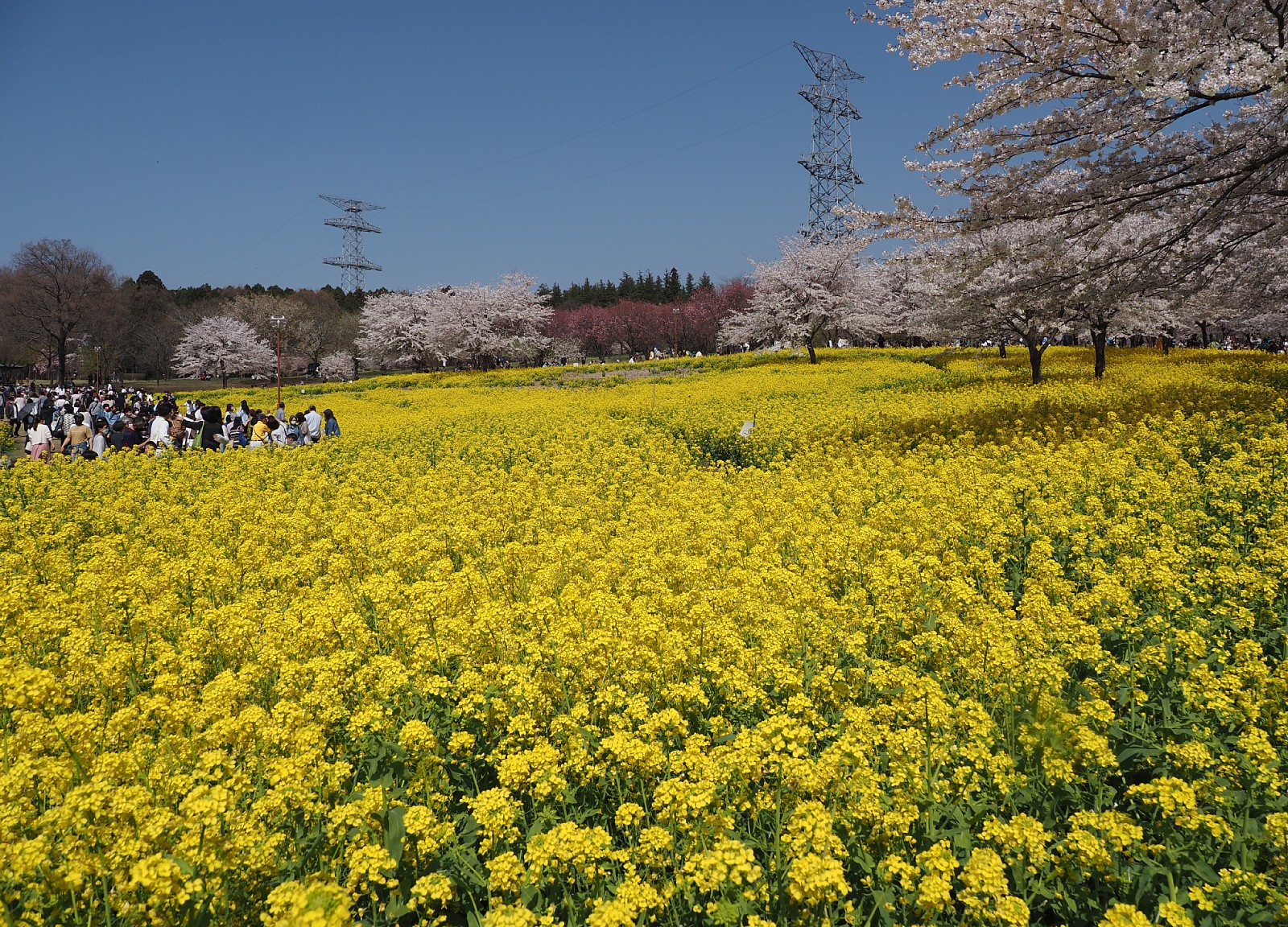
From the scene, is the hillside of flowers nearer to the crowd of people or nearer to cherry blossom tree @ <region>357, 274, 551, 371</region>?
the crowd of people

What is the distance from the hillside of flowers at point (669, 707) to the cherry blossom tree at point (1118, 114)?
175 inches

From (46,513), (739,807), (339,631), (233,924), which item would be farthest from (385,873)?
(46,513)

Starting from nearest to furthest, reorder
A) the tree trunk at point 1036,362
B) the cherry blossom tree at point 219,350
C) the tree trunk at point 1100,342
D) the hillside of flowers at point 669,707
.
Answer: the hillside of flowers at point 669,707 → the tree trunk at point 1100,342 → the tree trunk at point 1036,362 → the cherry blossom tree at point 219,350

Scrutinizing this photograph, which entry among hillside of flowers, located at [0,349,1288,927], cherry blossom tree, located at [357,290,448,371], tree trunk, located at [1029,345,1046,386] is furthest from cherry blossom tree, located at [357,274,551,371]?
hillside of flowers, located at [0,349,1288,927]

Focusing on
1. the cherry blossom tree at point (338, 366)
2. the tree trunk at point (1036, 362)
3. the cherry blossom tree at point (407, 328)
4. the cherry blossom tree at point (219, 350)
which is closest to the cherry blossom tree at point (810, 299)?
the tree trunk at point (1036, 362)

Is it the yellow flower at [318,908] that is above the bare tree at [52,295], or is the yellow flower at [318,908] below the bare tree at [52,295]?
below

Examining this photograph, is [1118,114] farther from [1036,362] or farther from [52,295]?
[52,295]

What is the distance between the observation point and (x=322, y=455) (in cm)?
1587

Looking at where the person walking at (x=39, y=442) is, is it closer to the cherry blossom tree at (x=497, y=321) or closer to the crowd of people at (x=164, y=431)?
the crowd of people at (x=164, y=431)

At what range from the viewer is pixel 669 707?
4816mm

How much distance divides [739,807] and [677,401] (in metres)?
22.7

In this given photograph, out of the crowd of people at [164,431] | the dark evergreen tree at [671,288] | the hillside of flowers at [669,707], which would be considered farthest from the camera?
the dark evergreen tree at [671,288]

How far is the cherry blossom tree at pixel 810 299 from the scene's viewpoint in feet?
146

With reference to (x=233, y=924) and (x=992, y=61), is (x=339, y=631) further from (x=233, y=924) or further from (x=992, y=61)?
(x=992, y=61)
